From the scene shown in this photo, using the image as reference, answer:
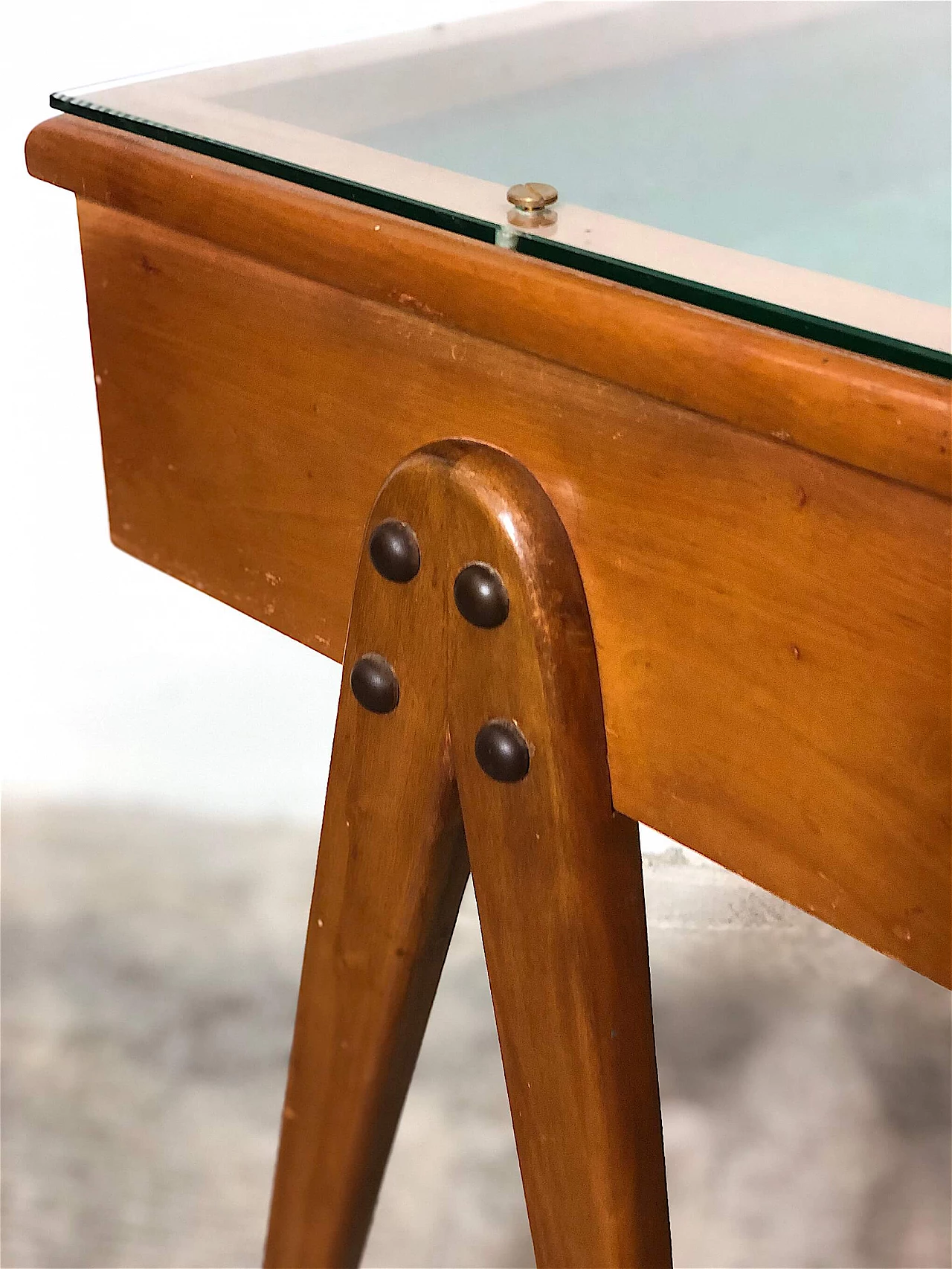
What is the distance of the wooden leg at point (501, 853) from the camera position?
2.00ft

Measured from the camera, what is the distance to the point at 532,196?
1.98 feet

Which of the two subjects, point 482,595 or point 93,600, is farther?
point 93,600

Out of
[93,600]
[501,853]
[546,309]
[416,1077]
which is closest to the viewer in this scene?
[546,309]

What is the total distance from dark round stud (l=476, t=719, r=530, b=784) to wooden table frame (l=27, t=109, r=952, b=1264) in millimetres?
36

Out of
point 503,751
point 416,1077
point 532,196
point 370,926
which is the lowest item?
point 416,1077

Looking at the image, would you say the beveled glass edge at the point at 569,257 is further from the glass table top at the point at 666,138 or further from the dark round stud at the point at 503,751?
the dark round stud at the point at 503,751

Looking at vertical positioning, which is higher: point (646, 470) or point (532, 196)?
point (532, 196)

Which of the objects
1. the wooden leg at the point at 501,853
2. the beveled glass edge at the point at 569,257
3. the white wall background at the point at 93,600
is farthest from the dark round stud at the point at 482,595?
the white wall background at the point at 93,600

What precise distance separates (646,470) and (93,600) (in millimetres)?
1169

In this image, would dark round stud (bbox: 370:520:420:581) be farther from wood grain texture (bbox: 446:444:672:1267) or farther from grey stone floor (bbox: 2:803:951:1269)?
grey stone floor (bbox: 2:803:951:1269)

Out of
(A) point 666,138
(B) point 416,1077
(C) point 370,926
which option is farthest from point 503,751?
(B) point 416,1077

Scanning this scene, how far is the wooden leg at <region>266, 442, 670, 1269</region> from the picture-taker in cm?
61

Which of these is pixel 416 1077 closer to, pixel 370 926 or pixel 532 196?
pixel 370 926

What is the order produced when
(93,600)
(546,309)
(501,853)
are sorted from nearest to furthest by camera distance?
1. (546,309)
2. (501,853)
3. (93,600)
